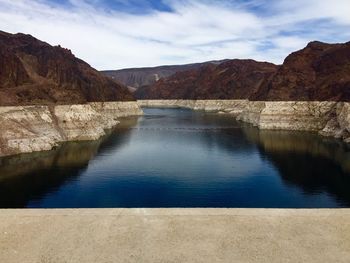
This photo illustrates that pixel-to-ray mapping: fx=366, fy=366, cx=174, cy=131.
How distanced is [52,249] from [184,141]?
185ft

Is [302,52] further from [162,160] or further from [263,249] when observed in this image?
[263,249]

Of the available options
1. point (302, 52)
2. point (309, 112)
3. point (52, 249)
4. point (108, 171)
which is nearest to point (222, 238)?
point (52, 249)

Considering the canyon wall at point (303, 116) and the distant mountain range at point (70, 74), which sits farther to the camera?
the canyon wall at point (303, 116)

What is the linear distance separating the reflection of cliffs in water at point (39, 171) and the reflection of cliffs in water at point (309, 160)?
25.4 metres

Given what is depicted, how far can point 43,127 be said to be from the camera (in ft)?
209

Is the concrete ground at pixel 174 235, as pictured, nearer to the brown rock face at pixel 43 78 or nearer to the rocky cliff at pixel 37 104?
the rocky cliff at pixel 37 104

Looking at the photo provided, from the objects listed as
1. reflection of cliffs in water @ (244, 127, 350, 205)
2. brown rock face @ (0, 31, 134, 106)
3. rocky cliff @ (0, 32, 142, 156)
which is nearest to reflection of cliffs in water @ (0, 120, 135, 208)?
rocky cliff @ (0, 32, 142, 156)

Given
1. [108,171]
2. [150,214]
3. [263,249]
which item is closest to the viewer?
[263,249]

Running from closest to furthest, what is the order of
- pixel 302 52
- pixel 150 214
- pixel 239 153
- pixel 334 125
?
pixel 150 214 → pixel 239 153 → pixel 334 125 → pixel 302 52

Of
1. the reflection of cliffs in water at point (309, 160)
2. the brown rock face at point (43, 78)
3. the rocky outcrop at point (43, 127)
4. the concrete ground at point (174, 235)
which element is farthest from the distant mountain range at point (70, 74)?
the concrete ground at point (174, 235)

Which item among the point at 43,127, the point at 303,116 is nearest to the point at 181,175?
the point at 43,127

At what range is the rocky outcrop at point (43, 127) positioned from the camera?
5466cm

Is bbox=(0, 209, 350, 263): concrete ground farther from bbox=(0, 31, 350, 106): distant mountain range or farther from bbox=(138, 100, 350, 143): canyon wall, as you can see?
bbox=(138, 100, 350, 143): canyon wall

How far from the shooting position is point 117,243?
16656 mm
